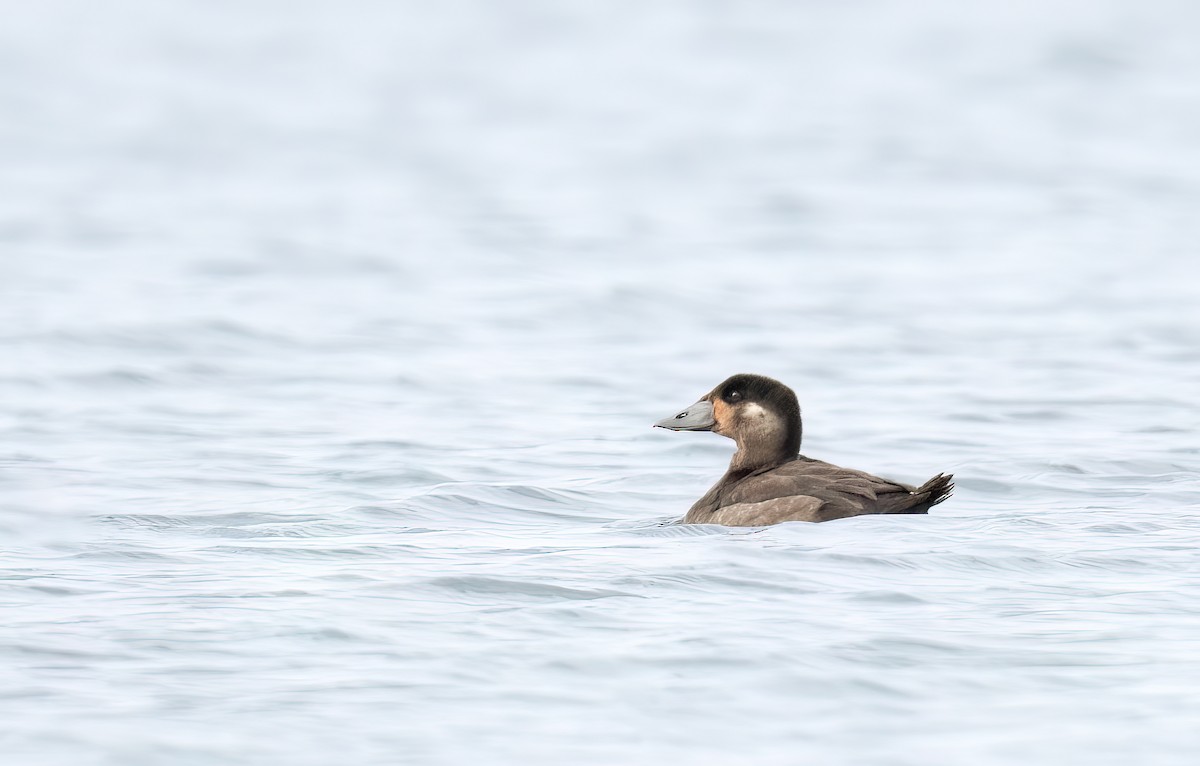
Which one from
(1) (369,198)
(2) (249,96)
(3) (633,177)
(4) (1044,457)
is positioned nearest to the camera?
(4) (1044,457)

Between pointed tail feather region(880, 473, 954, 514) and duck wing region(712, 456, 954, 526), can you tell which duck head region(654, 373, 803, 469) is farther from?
pointed tail feather region(880, 473, 954, 514)

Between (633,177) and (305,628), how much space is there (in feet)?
109

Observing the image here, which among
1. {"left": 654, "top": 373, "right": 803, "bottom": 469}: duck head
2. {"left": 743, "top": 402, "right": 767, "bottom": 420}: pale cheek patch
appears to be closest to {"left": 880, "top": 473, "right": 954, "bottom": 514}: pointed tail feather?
{"left": 654, "top": 373, "right": 803, "bottom": 469}: duck head

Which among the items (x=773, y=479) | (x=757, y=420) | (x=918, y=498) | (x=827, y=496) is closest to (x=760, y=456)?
(x=757, y=420)

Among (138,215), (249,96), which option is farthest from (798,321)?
(249,96)

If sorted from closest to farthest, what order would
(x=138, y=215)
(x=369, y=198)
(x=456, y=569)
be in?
1. (x=456, y=569)
2. (x=138, y=215)
3. (x=369, y=198)

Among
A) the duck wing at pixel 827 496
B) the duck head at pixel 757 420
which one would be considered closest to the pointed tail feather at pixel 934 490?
the duck wing at pixel 827 496

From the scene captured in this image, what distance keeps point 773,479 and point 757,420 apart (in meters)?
Result: 0.56

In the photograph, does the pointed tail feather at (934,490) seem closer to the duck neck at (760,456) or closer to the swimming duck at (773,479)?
the swimming duck at (773,479)

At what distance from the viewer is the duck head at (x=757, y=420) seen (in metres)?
10.9

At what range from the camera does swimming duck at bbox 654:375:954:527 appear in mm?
10172

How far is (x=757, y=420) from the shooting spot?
1098cm

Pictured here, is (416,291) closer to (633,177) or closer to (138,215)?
(138,215)

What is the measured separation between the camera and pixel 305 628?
26.6 ft
